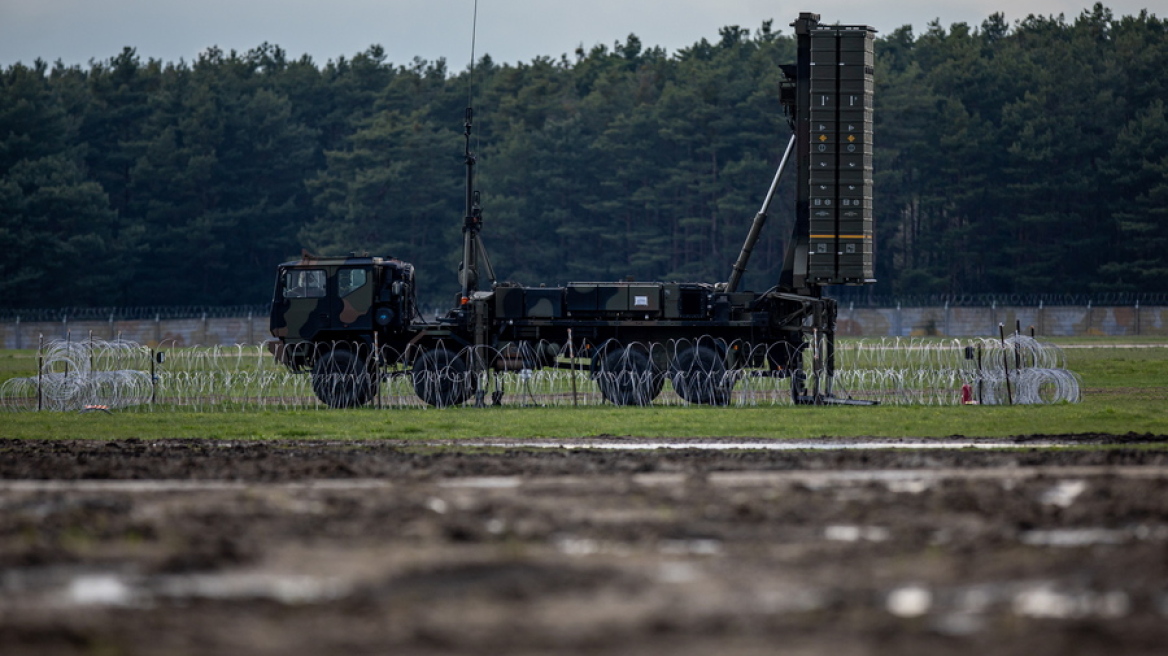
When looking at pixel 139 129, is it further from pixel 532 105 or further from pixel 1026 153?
pixel 1026 153

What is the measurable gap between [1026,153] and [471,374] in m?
57.8

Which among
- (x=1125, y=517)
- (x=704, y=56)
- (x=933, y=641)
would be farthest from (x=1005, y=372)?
(x=704, y=56)

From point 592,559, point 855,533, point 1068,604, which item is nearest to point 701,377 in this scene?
point 855,533

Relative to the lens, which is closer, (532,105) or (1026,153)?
(1026,153)

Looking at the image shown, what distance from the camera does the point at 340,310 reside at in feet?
99.5

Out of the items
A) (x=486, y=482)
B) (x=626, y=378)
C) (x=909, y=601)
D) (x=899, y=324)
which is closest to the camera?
(x=909, y=601)

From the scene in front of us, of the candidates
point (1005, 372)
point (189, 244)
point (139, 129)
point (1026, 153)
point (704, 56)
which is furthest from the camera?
point (704, 56)

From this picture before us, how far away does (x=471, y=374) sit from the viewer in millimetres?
28969

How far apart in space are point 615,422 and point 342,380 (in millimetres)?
7096

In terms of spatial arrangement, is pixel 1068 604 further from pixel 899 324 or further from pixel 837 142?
pixel 899 324

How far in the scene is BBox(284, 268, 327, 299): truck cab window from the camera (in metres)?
30.5

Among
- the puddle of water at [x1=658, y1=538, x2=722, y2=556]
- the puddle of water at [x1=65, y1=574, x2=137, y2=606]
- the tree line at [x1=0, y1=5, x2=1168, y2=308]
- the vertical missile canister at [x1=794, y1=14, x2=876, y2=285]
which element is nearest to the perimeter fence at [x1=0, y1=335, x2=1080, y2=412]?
the vertical missile canister at [x1=794, y1=14, x2=876, y2=285]

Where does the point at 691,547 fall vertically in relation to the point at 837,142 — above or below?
below

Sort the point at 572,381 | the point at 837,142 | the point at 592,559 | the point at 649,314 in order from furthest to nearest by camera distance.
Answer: the point at 649,314
the point at 572,381
the point at 837,142
the point at 592,559
